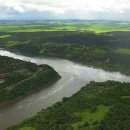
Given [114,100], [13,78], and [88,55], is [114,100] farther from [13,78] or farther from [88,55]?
[88,55]

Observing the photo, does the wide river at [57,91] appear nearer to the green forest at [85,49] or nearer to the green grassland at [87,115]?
the green grassland at [87,115]

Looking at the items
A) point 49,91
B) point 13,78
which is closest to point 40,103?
point 49,91

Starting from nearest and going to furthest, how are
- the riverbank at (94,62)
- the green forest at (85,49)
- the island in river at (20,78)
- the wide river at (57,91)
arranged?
the wide river at (57,91), the island in river at (20,78), the riverbank at (94,62), the green forest at (85,49)

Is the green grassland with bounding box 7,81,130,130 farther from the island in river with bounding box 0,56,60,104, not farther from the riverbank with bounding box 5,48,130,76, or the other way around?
the riverbank with bounding box 5,48,130,76

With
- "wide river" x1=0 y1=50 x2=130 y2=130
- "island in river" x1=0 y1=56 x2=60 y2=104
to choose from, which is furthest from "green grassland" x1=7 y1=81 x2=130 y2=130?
"island in river" x1=0 y1=56 x2=60 y2=104

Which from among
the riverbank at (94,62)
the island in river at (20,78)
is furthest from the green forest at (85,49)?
the island in river at (20,78)

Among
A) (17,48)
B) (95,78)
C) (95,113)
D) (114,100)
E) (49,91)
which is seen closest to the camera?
(95,113)

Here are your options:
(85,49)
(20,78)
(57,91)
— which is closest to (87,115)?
(57,91)
